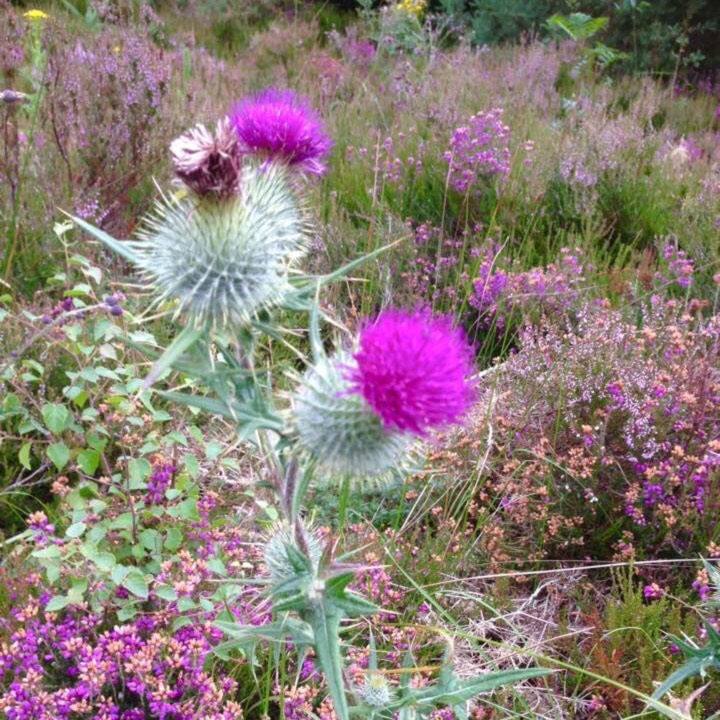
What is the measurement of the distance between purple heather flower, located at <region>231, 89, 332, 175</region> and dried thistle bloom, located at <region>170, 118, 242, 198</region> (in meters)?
0.31

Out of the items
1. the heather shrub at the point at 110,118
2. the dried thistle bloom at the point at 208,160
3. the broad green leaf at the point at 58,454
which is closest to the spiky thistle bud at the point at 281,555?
the dried thistle bloom at the point at 208,160

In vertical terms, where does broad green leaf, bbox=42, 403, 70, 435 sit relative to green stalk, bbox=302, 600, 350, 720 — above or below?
below

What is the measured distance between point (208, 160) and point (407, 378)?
0.65m

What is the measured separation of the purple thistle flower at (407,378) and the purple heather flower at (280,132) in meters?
0.80

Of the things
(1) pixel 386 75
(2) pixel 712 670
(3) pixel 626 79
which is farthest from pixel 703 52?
(2) pixel 712 670

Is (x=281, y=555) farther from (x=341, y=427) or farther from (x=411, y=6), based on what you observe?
(x=411, y=6)

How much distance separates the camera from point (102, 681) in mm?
2123

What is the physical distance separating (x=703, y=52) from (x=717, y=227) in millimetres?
6873

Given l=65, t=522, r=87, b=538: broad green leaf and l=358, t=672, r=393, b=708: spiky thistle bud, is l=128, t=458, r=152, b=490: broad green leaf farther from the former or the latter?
l=358, t=672, r=393, b=708: spiky thistle bud

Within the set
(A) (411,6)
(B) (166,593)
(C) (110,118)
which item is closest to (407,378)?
(B) (166,593)

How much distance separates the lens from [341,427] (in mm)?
1508

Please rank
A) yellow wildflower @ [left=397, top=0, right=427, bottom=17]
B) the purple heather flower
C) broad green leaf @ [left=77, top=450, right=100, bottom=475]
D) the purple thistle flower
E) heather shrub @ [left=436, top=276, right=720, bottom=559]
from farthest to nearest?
1. yellow wildflower @ [left=397, top=0, right=427, bottom=17]
2. heather shrub @ [left=436, top=276, right=720, bottom=559]
3. broad green leaf @ [left=77, top=450, right=100, bottom=475]
4. the purple heather flower
5. the purple thistle flower

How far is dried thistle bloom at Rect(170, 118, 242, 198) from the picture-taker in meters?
1.58

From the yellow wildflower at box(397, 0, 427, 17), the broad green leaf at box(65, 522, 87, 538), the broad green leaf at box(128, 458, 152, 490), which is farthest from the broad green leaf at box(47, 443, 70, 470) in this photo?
the yellow wildflower at box(397, 0, 427, 17)
